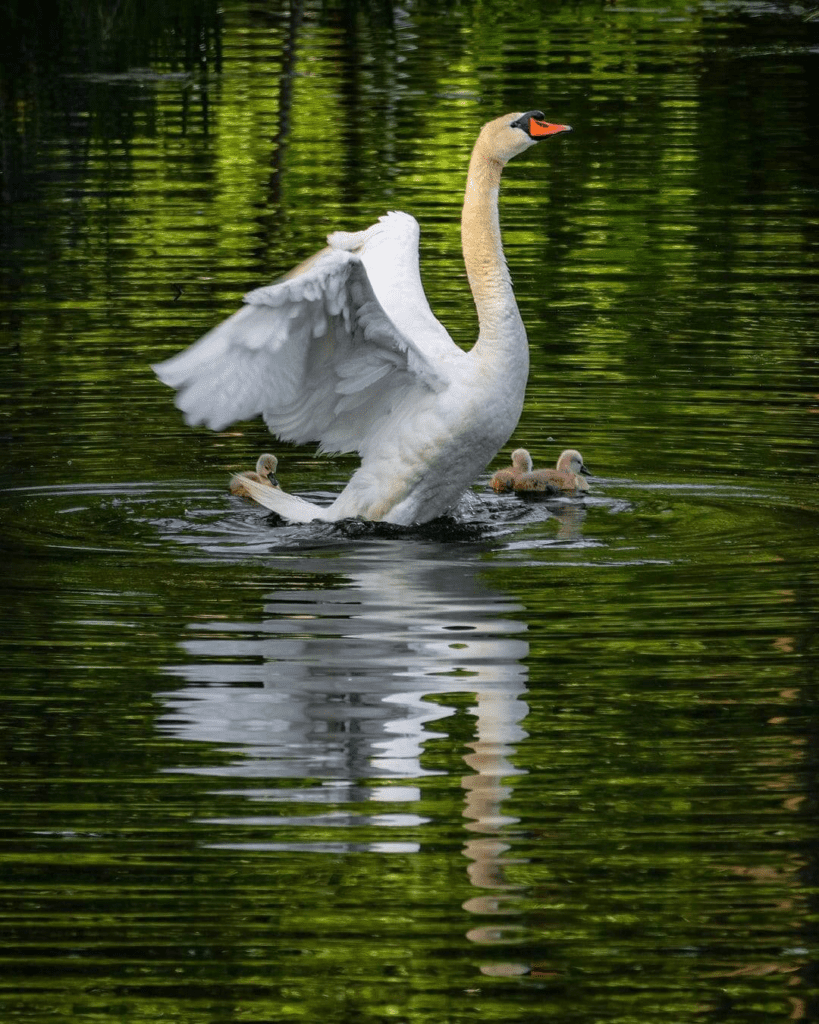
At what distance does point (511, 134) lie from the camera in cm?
1057

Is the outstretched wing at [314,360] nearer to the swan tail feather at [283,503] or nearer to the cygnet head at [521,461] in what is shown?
the swan tail feather at [283,503]

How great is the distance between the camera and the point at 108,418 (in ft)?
41.7

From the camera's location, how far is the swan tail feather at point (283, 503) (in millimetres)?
10422

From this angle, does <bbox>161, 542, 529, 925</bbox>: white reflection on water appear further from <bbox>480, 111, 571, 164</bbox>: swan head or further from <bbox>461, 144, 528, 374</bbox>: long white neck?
<bbox>480, 111, 571, 164</bbox>: swan head

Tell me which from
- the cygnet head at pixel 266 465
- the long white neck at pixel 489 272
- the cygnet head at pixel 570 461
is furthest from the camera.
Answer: the cygnet head at pixel 266 465

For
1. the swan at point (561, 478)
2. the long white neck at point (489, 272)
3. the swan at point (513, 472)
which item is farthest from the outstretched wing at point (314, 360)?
the swan at point (513, 472)

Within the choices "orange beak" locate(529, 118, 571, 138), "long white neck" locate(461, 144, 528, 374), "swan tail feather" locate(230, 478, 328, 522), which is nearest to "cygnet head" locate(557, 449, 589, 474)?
"long white neck" locate(461, 144, 528, 374)

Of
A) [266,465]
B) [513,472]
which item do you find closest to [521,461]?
[513,472]

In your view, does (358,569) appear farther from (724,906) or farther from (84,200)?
(84,200)

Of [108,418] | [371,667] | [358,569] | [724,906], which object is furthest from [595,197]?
[724,906]

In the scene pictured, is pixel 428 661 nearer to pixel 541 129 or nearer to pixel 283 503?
pixel 283 503

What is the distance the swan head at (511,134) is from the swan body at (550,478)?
1523 mm

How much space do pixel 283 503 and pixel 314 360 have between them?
836 mm

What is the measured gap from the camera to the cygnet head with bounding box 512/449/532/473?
458 inches
